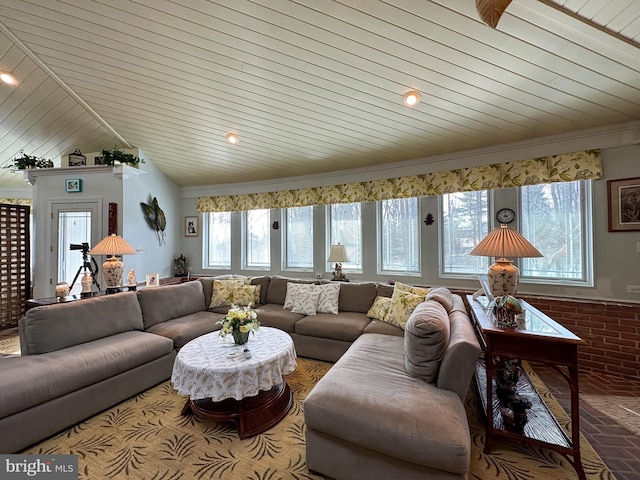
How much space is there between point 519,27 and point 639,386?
3.37 m

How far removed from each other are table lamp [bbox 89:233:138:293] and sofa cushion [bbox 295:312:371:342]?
212 cm

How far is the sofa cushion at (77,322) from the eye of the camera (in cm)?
224

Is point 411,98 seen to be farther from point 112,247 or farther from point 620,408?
point 112,247

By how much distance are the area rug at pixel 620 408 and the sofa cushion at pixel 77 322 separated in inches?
173

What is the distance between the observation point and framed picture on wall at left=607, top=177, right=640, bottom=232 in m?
2.80

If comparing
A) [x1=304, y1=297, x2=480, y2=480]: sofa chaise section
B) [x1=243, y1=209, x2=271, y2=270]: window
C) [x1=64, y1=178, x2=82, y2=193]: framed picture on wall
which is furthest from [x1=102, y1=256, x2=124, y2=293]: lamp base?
[x1=304, y1=297, x2=480, y2=480]: sofa chaise section

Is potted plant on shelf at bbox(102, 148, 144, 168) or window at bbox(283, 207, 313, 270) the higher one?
potted plant on shelf at bbox(102, 148, 144, 168)

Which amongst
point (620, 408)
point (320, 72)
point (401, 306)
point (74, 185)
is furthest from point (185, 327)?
point (620, 408)

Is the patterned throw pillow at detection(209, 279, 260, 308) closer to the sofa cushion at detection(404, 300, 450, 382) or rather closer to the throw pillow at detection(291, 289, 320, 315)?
the throw pillow at detection(291, 289, 320, 315)

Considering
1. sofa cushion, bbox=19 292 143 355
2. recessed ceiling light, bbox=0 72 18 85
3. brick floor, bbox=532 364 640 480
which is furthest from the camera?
recessed ceiling light, bbox=0 72 18 85

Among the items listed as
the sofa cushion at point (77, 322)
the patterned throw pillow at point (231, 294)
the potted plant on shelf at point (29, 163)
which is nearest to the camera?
the sofa cushion at point (77, 322)

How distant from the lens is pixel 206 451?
1.80 metres

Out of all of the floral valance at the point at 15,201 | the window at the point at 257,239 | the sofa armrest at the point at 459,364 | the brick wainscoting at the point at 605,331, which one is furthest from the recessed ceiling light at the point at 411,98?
the floral valance at the point at 15,201

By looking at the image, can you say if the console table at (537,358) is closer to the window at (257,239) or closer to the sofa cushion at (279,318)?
the sofa cushion at (279,318)
